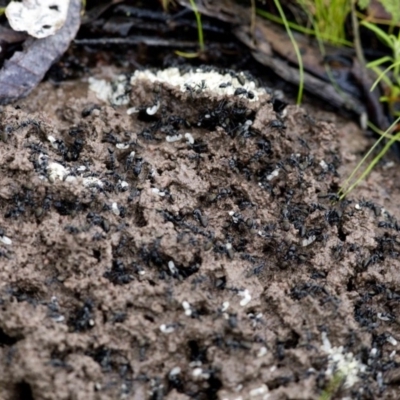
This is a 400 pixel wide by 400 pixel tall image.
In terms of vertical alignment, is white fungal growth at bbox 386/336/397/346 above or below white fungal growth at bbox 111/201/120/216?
below

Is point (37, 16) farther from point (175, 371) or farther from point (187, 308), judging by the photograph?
point (175, 371)

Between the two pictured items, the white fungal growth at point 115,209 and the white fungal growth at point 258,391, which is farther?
the white fungal growth at point 115,209

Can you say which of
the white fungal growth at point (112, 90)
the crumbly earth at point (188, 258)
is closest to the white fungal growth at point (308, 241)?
the crumbly earth at point (188, 258)

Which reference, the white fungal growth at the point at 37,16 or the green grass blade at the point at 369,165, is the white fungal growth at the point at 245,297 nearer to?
the green grass blade at the point at 369,165

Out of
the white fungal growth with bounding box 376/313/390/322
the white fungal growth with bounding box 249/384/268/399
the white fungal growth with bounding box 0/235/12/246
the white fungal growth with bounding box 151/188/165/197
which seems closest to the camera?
the white fungal growth with bounding box 249/384/268/399

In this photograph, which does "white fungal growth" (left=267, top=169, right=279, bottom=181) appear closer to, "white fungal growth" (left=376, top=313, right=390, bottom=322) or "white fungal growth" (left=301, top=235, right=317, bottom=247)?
"white fungal growth" (left=301, top=235, right=317, bottom=247)

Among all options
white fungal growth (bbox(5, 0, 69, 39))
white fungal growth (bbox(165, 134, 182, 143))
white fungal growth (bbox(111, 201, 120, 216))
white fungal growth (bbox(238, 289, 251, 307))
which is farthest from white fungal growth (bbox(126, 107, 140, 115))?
white fungal growth (bbox(238, 289, 251, 307))
